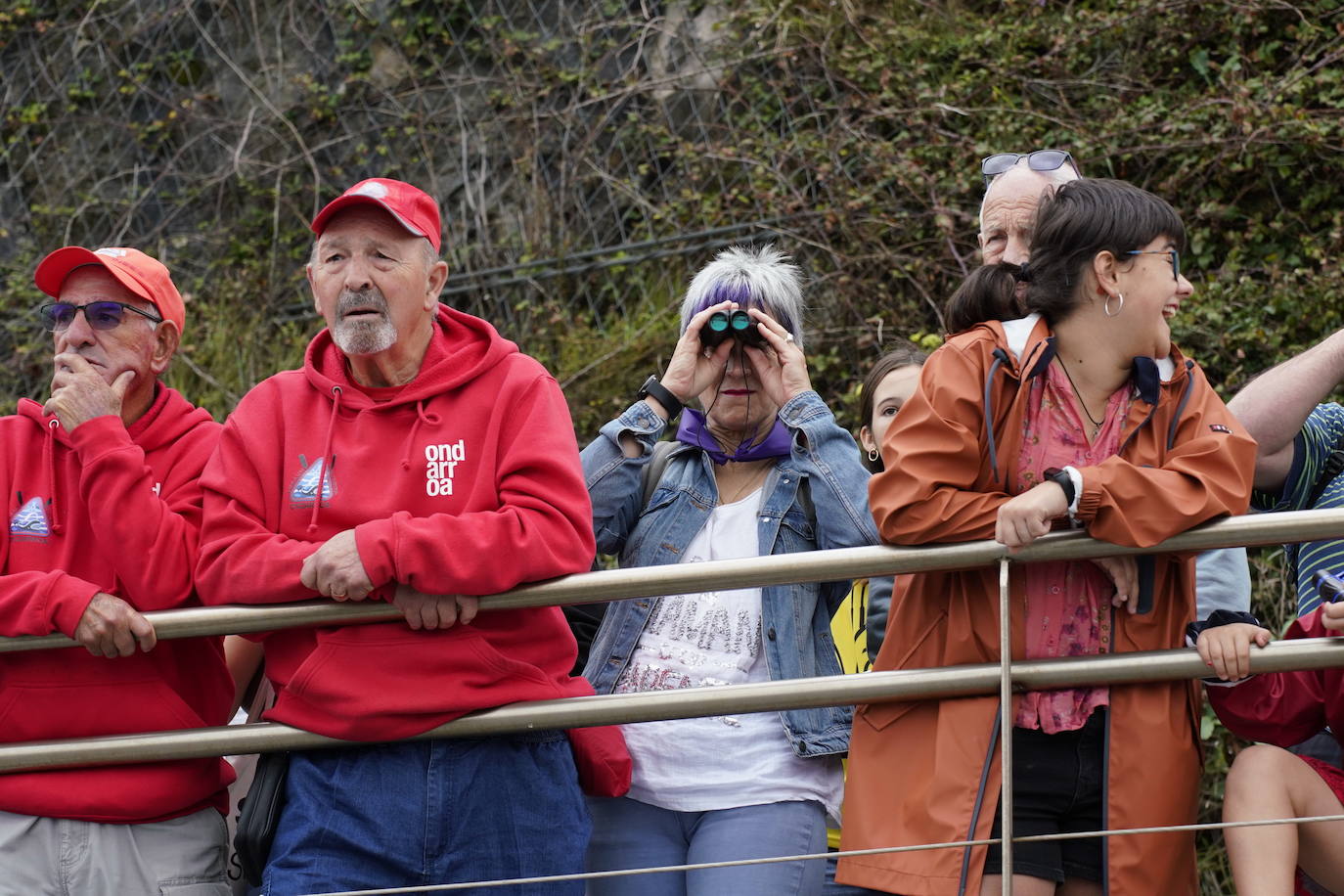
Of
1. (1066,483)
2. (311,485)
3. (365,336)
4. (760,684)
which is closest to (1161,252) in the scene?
(1066,483)

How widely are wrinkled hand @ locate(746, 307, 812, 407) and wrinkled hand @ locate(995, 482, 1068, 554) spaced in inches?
33.5

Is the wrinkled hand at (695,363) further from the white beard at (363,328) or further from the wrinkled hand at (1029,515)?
the wrinkled hand at (1029,515)

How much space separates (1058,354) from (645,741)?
1.16 metres

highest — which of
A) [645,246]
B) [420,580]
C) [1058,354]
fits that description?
[645,246]

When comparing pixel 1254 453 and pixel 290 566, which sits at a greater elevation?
pixel 1254 453

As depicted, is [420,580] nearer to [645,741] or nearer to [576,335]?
[645,741]

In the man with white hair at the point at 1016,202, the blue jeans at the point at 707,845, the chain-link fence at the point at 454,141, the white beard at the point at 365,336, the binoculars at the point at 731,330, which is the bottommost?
the blue jeans at the point at 707,845

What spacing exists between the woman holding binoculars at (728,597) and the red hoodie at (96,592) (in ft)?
2.75

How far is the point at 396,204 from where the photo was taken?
322 centimetres

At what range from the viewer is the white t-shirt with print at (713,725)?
10.3ft

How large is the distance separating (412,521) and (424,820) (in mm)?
568

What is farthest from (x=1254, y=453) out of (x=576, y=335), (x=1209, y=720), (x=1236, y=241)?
(x=576, y=335)

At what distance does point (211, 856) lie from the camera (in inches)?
123

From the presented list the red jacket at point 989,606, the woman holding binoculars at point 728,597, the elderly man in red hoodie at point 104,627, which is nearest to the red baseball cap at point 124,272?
the elderly man in red hoodie at point 104,627
